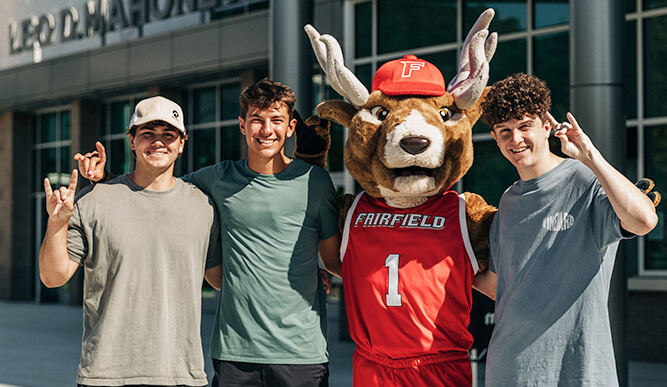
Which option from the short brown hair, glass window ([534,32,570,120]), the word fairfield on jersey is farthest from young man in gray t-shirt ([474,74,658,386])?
glass window ([534,32,570,120])

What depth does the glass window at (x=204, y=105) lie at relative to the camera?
16.1m

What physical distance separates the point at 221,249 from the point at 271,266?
1.01 feet

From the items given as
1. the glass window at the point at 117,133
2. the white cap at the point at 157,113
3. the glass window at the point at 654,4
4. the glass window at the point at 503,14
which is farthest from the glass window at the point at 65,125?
the white cap at the point at 157,113

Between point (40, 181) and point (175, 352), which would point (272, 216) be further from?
point (40, 181)

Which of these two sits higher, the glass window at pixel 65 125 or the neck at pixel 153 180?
the glass window at pixel 65 125

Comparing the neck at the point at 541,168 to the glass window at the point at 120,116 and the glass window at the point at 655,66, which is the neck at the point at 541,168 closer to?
the glass window at the point at 655,66

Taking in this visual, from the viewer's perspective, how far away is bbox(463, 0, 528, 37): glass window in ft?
33.5

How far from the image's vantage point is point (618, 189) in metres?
2.85

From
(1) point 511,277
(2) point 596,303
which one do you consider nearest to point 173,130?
(1) point 511,277

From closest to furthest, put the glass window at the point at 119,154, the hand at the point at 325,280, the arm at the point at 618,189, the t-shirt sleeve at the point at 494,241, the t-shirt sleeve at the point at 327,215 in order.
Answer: the arm at the point at 618,189 < the t-shirt sleeve at the point at 494,241 < the t-shirt sleeve at the point at 327,215 < the hand at the point at 325,280 < the glass window at the point at 119,154

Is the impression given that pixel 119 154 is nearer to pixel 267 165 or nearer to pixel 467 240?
pixel 267 165

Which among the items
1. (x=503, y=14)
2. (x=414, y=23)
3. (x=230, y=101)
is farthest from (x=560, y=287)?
(x=230, y=101)

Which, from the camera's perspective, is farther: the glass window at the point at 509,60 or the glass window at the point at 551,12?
the glass window at the point at 509,60

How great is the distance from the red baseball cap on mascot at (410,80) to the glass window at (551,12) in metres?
6.66
